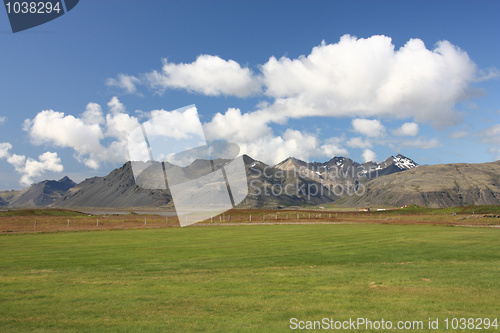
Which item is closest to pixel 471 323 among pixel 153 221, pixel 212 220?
pixel 212 220

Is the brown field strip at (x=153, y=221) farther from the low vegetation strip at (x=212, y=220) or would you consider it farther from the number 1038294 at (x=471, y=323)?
the number 1038294 at (x=471, y=323)

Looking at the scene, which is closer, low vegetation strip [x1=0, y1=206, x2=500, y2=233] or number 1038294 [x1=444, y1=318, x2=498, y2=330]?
number 1038294 [x1=444, y1=318, x2=498, y2=330]

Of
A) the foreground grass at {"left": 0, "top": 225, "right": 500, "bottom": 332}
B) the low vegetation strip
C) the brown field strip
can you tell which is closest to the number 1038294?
the foreground grass at {"left": 0, "top": 225, "right": 500, "bottom": 332}

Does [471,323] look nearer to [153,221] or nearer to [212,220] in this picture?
[212,220]

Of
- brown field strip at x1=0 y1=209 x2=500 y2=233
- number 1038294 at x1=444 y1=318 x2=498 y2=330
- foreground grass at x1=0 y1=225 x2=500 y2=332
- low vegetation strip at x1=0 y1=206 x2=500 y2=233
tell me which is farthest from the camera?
low vegetation strip at x1=0 y1=206 x2=500 y2=233

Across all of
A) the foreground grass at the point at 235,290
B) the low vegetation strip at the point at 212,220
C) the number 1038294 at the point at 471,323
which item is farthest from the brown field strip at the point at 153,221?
the number 1038294 at the point at 471,323

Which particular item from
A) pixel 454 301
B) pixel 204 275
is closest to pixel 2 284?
pixel 204 275

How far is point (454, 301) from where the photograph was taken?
13.1 metres

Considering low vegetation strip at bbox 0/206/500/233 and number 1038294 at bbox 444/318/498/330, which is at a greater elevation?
number 1038294 at bbox 444/318/498/330

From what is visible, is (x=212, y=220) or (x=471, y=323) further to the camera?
(x=212, y=220)

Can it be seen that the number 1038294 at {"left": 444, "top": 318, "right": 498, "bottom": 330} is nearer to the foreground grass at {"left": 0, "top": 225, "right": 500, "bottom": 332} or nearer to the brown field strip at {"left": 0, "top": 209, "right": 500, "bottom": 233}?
the foreground grass at {"left": 0, "top": 225, "right": 500, "bottom": 332}

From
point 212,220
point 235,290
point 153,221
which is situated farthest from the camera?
point 153,221

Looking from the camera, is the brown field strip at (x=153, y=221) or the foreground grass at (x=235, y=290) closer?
the foreground grass at (x=235, y=290)

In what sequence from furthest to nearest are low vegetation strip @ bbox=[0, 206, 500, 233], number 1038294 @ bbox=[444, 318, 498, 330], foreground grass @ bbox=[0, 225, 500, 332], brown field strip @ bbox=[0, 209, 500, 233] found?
low vegetation strip @ bbox=[0, 206, 500, 233] → brown field strip @ bbox=[0, 209, 500, 233] → foreground grass @ bbox=[0, 225, 500, 332] → number 1038294 @ bbox=[444, 318, 498, 330]
